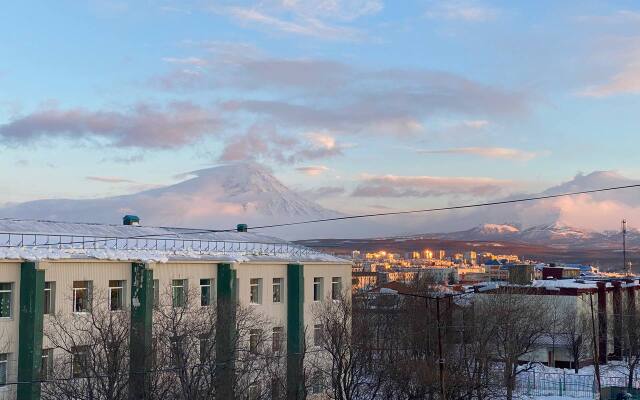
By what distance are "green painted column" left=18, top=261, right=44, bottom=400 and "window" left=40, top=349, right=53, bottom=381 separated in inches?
12.3

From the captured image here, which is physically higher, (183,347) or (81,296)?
(81,296)

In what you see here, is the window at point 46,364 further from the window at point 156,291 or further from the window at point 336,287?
the window at point 336,287

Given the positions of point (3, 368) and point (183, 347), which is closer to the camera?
point (3, 368)

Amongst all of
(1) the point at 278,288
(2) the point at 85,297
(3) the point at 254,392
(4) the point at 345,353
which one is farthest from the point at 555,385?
(2) the point at 85,297

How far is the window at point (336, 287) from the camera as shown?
50625 millimetres

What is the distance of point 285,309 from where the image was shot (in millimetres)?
46531

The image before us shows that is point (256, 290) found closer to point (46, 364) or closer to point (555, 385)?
point (46, 364)

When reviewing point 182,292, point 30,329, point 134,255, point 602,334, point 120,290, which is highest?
point 134,255

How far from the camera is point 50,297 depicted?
1325 inches

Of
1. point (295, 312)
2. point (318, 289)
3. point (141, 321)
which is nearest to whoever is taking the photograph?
point (141, 321)

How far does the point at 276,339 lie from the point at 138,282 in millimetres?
11212

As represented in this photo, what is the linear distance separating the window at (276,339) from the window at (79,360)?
1396 centimetres

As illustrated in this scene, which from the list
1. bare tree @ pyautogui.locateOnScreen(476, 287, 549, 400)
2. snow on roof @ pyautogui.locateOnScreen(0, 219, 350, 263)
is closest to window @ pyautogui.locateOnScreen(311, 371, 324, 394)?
snow on roof @ pyautogui.locateOnScreen(0, 219, 350, 263)

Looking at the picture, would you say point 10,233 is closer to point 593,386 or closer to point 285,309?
point 285,309
